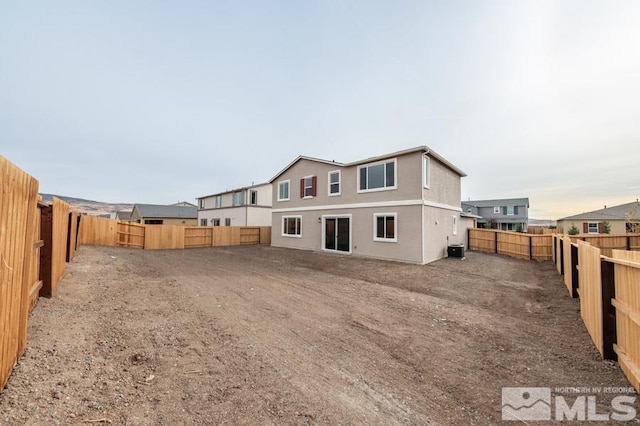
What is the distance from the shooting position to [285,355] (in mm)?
4133

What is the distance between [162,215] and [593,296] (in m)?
47.8

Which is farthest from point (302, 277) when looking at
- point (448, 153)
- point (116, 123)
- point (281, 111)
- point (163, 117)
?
point (116, 123)

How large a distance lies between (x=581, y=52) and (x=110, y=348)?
15.6m

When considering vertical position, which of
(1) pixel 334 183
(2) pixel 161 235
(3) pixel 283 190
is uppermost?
(3) pixel 283 190

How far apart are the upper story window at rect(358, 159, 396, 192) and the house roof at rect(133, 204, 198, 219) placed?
37.4 m

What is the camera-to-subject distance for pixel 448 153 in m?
19.5

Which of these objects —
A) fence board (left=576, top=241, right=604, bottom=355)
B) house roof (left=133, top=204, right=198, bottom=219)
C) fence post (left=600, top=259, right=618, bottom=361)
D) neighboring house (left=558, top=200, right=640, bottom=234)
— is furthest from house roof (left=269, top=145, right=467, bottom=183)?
house roof (left=133, top=204, right=198, bottom=219)

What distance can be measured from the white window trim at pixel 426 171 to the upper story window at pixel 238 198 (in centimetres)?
2140

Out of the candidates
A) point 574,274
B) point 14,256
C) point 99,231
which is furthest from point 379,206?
point 99,231

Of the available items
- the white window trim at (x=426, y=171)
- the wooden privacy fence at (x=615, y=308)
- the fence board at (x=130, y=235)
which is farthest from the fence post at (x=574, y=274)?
the fence board at (x=130, y=235)

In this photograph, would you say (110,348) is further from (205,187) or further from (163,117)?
(205,187)

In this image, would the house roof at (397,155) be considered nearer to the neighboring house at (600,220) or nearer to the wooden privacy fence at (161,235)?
the wooden privacy fence at (161,235)

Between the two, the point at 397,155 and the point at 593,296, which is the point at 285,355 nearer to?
the point at 593,296

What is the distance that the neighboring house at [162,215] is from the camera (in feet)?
132
